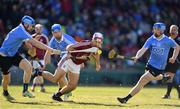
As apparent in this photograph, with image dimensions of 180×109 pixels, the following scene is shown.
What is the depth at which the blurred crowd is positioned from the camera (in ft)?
111

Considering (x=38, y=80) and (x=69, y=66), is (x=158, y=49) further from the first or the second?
(x=38, y=80)

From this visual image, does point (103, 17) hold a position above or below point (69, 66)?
above

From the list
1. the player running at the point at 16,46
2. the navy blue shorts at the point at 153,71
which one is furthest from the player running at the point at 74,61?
the navy blue shorts at the point at 153,71

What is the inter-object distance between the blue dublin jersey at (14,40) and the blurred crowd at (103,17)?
12525 mm

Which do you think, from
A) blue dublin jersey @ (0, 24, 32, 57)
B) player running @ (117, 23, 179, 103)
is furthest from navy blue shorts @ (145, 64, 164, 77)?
blue dublin jersey @ (0, 24, 32, 57)

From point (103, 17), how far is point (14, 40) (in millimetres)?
17439

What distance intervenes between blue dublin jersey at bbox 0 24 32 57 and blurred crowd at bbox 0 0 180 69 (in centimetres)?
1253

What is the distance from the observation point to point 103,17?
37000 millimetres

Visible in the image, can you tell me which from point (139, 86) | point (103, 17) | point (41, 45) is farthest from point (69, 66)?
point (103, 17)

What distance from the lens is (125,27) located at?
36531mm

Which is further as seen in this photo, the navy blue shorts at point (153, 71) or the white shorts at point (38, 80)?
the white shorts at point (38, 80)

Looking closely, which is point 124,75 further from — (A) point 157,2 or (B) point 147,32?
(A) point 157,2

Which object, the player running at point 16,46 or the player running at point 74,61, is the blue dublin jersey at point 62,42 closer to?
the player running at point 74,61

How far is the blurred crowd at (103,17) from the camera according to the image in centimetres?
3394
